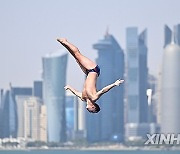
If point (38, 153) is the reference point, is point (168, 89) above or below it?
above

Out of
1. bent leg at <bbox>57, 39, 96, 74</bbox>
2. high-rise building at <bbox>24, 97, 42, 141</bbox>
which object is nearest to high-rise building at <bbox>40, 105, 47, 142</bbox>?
high-rise building at <bbox>24, 97, 42, 141</bbox>

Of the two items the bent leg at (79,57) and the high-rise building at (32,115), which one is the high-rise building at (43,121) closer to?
the high-rise building at (32,115)

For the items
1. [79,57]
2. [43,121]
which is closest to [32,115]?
[43,121]

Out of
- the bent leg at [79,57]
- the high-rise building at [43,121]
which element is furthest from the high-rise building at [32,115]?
the bent leg at [79,57]

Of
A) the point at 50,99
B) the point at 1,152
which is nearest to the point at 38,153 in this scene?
the point at 1,152

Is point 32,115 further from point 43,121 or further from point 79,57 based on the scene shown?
point 79,57

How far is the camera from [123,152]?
148250 mm

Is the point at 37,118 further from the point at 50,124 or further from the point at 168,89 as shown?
the point at 168,89

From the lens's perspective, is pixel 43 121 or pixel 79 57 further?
pixel 43 121

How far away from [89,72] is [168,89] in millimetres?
157422

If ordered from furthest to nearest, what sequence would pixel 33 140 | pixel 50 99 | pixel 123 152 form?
pixel 50 99
pixel 33 140
pixel 123 152

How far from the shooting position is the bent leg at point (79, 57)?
1329 cm

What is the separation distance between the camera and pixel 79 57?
13.4m

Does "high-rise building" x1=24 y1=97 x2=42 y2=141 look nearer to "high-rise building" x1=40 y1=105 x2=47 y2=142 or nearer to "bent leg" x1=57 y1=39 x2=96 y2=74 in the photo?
"high-rise building" x1=40 y1=105 x2=47 y2=142
